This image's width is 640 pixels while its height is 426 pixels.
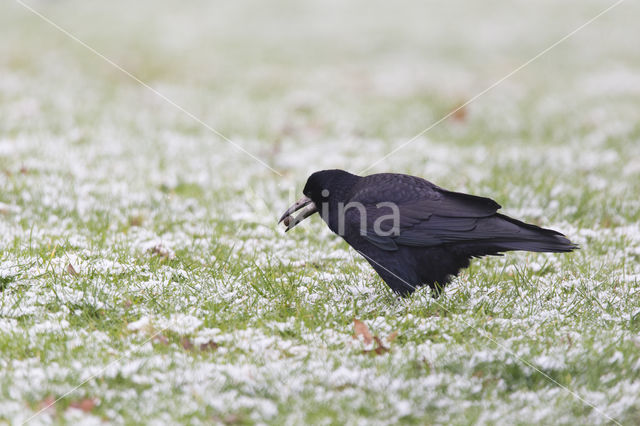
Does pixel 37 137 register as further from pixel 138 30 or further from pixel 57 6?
pixel 57 6

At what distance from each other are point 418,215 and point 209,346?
5.49 ft

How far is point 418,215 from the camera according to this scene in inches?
181

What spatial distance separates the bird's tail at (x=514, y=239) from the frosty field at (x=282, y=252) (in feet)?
1.07

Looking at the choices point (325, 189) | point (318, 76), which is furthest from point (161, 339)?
point (318, 76)

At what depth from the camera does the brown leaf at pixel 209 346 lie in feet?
12.2

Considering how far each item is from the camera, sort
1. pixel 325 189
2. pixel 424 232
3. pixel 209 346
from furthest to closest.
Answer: pixel 325 189 → pixel 424 232 → pixel 209 346

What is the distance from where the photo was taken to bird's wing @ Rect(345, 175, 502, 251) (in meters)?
4.47

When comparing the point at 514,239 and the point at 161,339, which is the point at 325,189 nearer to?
the point at 514,239

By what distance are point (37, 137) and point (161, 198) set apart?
264 cm

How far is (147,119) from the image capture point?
9.84m

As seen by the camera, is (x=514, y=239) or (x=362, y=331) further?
(x=514, y=239)

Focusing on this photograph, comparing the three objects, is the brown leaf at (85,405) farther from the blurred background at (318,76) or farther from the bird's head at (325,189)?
the blurred background at (318,76)

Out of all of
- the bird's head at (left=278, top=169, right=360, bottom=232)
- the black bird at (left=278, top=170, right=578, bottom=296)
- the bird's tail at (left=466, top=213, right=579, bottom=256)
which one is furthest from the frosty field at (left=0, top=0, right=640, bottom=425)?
the bird's head at (left=278, top=169, right=360, bottom=232)

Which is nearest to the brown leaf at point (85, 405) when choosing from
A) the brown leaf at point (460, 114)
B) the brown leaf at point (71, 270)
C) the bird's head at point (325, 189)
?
the brown leaf at point (71, 270)
